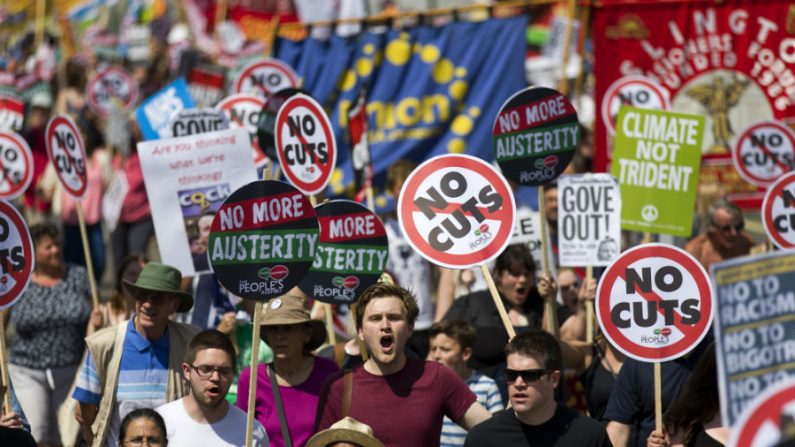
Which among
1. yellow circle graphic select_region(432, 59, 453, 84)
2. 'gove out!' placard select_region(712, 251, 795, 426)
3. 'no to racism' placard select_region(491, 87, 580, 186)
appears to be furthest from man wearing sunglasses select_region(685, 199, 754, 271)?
'gove out!' placard select_region(712, 251, 795, 426)

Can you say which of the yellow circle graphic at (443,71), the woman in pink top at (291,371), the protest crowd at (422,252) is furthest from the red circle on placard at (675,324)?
the yellow circle graphic at (443,71)

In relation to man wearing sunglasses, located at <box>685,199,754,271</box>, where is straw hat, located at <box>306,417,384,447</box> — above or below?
below

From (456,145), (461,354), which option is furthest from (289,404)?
(456,145)

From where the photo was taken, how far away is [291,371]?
8234 millimetres

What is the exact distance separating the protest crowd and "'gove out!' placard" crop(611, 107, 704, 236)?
0.02 meters

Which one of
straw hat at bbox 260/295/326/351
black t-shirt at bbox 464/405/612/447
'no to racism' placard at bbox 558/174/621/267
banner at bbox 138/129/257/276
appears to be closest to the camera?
black t-shirt at bbox 464/405/612/447

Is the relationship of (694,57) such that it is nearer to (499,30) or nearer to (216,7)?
(499,30)

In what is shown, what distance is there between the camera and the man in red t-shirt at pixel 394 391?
7273 millimetres

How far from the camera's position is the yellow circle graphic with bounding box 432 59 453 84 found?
603 inches

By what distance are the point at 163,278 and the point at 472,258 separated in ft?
5.20

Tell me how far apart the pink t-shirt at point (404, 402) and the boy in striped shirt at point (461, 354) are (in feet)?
4.46

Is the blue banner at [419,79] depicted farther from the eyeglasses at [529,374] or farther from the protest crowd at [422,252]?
the eyeglasses at [529,374]

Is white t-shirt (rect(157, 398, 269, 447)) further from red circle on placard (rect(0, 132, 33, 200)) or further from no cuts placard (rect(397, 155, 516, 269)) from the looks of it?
red circle on placard (rect(0, 132, 33, 200))

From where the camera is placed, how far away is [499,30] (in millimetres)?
15328
